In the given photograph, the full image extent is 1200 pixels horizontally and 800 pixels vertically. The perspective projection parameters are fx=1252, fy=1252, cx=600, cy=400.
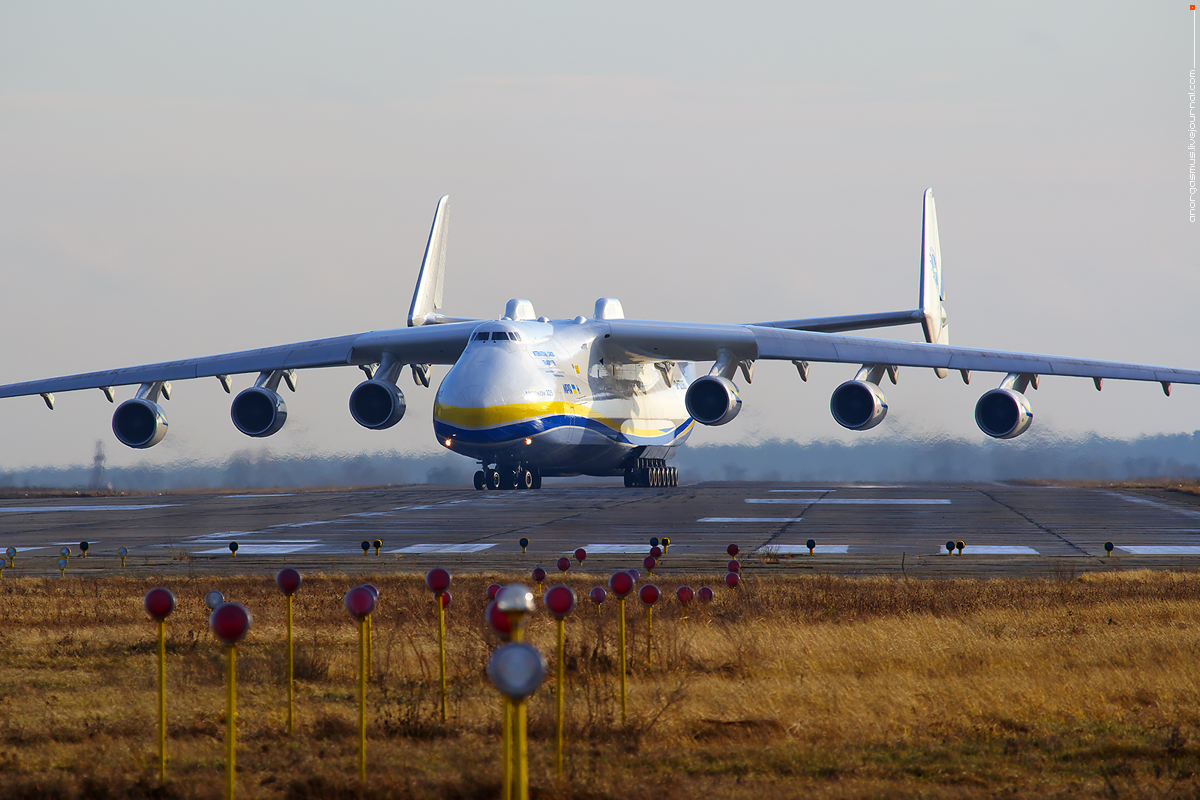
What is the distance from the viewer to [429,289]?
41.2 meters

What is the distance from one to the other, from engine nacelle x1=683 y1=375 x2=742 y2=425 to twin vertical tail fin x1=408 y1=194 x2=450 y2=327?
11370 mm

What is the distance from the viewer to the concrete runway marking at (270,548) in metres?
19.7

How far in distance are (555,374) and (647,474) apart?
983 centimetres

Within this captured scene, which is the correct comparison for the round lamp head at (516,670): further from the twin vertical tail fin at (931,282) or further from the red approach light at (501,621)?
the twin vertical tail fin at (931,282)

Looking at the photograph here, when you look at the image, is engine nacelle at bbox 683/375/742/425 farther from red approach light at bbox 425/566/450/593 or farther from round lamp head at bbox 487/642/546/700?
round lamp head at bbox 487/642/546/700

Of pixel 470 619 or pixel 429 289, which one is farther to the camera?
pixel 429 289

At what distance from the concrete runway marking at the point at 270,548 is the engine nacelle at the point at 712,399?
1393 centimetres

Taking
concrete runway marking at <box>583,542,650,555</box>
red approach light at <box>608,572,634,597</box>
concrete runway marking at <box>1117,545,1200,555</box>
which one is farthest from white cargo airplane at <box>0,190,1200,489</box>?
red approach light at <box>608,572,634,597</box>

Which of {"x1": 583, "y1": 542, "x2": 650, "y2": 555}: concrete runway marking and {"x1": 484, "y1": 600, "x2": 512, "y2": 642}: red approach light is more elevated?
{"x1": 484, "y1": 600, "x2": 512, "y2": 642}: red approach light

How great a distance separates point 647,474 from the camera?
43812 mm

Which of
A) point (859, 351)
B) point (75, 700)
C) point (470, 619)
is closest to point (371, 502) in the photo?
point (859, 351)

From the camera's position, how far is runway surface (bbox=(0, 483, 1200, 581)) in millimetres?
17484

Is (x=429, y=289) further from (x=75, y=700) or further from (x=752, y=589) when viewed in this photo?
(x=75, y=700)

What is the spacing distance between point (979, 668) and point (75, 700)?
626cm
